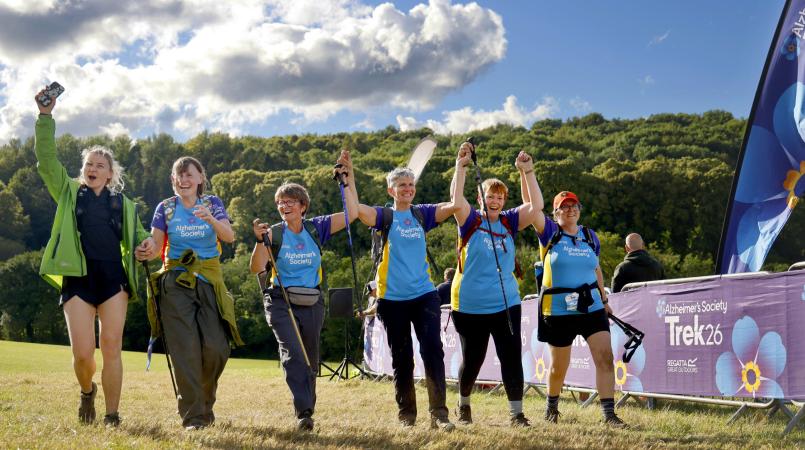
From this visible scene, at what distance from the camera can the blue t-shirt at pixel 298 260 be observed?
6688mm

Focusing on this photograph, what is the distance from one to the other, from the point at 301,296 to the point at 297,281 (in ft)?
0.42

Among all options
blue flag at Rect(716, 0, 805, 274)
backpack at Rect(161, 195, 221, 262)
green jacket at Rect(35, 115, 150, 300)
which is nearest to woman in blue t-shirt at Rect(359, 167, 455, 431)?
backpack at Rect(161, 195, 221, 262)

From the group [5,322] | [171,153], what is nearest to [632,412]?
[5,322]

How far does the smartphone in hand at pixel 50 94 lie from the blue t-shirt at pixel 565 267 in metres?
4.25

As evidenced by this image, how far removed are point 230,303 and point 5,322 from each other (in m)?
63.2

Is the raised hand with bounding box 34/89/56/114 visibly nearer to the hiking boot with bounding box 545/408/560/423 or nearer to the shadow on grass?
the shadow on grass

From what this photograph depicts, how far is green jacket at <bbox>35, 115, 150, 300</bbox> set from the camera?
20.2ft

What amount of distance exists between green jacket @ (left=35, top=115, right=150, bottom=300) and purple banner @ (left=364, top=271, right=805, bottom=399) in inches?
218

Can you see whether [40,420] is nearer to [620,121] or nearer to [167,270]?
Result: [167,270]

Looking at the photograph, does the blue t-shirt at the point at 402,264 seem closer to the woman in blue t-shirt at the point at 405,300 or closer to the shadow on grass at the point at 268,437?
the woman in blue t-shirt at the point at 405,300

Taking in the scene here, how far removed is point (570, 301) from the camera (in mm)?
7180

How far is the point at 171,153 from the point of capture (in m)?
102

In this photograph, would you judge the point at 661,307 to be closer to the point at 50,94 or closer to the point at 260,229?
the point at 260,229

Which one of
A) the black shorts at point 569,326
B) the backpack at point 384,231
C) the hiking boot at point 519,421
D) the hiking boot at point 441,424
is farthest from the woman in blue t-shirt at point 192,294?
the black shorts at point 569,326
